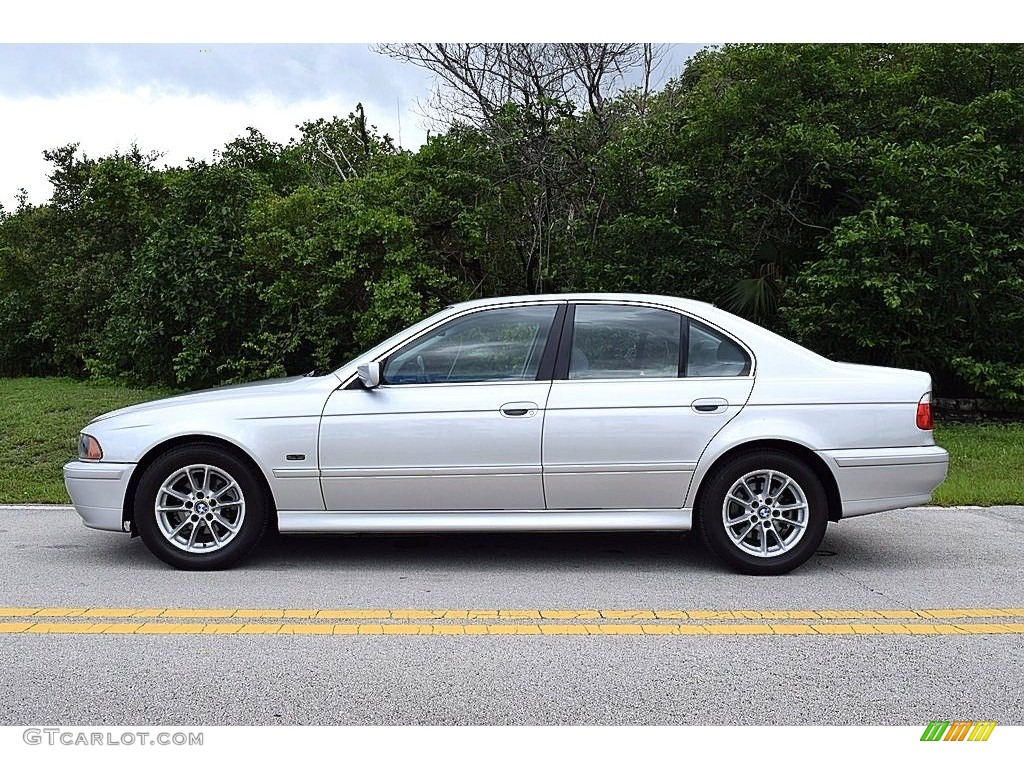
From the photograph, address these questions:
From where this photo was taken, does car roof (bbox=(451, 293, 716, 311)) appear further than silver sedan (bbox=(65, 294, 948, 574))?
Yes

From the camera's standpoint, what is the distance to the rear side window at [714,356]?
20.9 feet

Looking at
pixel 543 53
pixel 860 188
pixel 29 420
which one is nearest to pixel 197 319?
pixel 29 420

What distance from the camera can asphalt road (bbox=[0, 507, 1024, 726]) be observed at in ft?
13.3

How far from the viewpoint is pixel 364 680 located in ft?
14.2

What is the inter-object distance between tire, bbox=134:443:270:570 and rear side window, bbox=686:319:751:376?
9.00 feet

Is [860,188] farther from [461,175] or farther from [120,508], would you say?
[120,508]

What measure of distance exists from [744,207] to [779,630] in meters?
10.7

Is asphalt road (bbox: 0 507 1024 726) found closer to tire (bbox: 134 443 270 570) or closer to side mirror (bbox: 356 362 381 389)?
tire (bbox: 134 443 270 570)

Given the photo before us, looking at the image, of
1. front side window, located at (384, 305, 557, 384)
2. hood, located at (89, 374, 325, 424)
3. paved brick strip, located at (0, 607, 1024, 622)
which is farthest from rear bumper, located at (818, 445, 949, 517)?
hood, located at (89, 374, 325, 424)

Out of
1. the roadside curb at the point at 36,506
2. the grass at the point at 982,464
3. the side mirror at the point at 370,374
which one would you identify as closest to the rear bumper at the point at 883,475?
the grass at the point at 982,464
